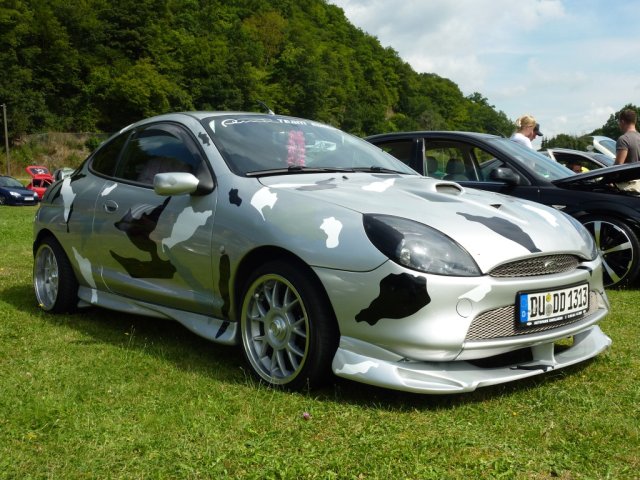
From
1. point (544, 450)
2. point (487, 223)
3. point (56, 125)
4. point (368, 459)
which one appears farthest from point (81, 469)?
point (56, 125)

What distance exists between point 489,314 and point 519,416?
17.1 inches

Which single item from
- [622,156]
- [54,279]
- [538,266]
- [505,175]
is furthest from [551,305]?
[622,156]

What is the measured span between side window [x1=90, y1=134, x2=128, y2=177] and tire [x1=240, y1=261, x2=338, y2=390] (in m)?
1.78

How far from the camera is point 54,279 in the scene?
513 centimetres

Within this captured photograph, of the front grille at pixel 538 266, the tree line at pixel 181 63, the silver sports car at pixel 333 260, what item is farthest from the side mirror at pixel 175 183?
the tree line at pixel 181 63

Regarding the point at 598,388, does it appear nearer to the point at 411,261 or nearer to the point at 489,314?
the point at 489,314

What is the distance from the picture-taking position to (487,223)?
318 cm

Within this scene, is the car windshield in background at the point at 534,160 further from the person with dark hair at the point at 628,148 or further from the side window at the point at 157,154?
the side window at the point at 157,154

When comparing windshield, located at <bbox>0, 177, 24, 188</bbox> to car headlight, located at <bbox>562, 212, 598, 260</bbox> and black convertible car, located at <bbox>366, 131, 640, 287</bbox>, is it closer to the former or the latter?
black convertible car, located at <bbox>366, 131, 640, 287</bbox>

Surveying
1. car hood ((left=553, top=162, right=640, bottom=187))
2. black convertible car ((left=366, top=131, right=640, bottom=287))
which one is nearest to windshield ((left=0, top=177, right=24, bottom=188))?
black convertible car ((left=366, top=131, right=640, bottom=287))

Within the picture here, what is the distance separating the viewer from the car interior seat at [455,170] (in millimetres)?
6716

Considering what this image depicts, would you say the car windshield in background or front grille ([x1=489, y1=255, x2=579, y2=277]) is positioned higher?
the car windshield in background

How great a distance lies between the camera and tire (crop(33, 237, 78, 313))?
16.3 feet

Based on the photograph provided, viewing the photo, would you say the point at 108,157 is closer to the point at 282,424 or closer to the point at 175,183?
the point at 175,183
